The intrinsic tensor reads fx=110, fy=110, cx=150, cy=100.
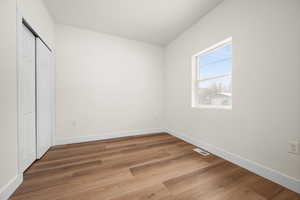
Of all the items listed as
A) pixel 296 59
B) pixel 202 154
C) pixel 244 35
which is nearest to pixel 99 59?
pixel 244 35

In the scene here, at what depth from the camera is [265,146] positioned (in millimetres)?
1331

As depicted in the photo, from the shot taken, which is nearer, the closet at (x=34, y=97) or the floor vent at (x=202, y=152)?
the closet at (x=34, y=97)

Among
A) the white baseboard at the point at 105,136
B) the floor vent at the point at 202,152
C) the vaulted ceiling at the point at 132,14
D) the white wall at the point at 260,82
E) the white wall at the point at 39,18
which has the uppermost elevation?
the vaulted ceiling at the point at 132,14

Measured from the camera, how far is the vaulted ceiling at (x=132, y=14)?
1.84 meters

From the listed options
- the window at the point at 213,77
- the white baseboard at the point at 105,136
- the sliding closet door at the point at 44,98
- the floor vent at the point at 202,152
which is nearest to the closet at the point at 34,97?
the sliding closet door at the point at 44,98

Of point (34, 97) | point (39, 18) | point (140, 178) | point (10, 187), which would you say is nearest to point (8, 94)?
point (34, 97)

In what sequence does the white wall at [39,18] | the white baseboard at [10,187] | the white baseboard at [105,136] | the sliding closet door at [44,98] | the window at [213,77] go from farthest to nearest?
the white baseboard at [105,136] < the window at [213,77] < the sliding closet door at [44,98] < the white wall at [39,18] < the white baseboard at [10,187]

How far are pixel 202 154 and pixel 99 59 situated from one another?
295cm

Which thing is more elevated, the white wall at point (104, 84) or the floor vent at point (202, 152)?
the white wall at point (104, 84)

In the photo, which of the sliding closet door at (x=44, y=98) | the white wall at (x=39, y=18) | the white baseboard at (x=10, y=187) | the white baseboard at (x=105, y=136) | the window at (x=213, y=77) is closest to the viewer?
the white baseboard at (x=10, y=187)

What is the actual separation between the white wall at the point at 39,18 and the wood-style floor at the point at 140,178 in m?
1.98

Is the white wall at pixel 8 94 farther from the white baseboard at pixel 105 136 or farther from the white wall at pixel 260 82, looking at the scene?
the white wall at pixel 260 82

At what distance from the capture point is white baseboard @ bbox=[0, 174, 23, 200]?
0.98 meters

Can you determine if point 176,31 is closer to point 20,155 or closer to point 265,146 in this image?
point 265,146
